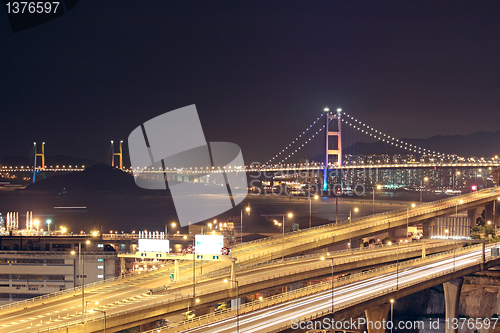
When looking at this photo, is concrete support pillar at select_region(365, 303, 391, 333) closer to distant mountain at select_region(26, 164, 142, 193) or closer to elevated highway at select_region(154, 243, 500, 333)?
elevated highway at select_region(154, 243, 500, 333)

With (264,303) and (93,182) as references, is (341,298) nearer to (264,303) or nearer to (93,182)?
(264,303)

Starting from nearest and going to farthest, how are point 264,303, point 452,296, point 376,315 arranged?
point 264,303, point 376,315, point 452,296

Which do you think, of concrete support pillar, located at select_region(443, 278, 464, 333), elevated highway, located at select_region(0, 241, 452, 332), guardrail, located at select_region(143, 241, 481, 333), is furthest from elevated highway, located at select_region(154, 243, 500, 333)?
elevated highway, located at select_region(0, 241, 452, 332)

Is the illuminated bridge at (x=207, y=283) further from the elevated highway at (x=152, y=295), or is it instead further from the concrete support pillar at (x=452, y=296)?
the concrete support pillar at (x=452, y=296)

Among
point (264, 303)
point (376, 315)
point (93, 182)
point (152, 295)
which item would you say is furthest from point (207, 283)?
point (93, 182)

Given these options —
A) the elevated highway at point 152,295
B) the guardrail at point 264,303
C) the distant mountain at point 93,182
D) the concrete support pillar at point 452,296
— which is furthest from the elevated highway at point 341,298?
the distant mountain at point 93,182
